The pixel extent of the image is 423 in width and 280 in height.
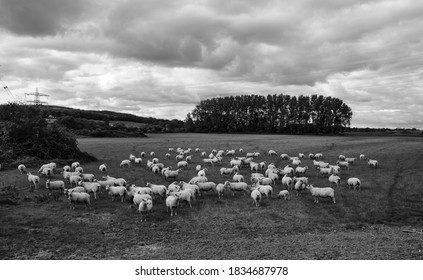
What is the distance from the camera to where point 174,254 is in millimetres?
12586

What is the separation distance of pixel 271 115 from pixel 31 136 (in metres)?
99.1

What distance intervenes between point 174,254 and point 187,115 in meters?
125

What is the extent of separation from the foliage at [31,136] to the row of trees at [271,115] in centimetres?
8940

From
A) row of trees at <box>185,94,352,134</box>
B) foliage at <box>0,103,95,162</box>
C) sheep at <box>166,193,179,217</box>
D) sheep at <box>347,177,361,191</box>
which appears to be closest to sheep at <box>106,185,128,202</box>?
sheep at <box>166,193,179,217</box>

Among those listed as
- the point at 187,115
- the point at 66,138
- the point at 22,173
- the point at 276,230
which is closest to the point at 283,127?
the point at 187,115

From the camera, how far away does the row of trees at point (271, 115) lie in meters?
120

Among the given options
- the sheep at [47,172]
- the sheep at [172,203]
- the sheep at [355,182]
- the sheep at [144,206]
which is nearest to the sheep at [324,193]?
the sheep at [355,182]

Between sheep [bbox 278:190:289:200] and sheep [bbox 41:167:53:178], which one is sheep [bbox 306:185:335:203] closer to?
sheep [bbox 278:190:289:200]

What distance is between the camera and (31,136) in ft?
135

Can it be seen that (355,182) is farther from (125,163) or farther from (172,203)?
(125,163)

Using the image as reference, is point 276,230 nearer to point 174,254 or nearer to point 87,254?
point 174,254

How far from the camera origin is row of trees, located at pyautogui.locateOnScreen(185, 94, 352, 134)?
395 ft

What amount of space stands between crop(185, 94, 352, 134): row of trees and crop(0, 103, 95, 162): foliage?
8940 centimetres

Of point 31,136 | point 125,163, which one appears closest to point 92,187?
point 125,163
